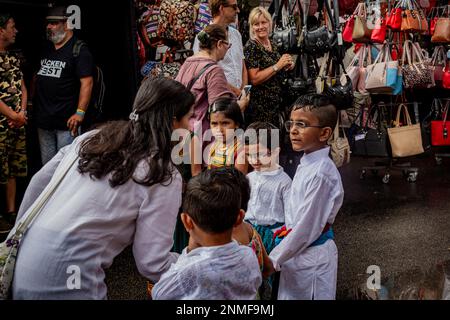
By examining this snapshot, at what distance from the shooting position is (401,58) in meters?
6.84

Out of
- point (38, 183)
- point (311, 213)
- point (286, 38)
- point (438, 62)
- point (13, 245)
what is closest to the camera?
point (13, 245)

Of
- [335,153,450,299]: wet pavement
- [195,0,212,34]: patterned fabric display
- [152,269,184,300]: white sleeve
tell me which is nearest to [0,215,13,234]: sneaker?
[195,0,212,34]: patterned fabric display

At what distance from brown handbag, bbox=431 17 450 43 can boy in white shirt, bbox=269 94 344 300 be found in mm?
4851

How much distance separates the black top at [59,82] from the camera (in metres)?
4.82

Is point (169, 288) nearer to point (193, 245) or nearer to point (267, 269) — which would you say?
point (193, 245)

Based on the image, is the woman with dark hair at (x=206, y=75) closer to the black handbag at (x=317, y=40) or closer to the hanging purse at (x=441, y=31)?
the black handbag at (x=317, y=40)

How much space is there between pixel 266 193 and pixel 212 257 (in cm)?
134

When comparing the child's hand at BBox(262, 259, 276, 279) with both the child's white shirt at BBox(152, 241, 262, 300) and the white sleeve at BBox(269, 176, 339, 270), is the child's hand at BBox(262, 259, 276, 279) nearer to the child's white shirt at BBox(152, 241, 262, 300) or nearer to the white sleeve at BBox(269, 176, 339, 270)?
the white sleeve at BBox(269, 176, 339, 270)

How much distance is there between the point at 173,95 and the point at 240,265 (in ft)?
2.38

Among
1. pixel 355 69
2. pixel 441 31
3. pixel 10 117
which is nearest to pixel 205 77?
pixel 10 117

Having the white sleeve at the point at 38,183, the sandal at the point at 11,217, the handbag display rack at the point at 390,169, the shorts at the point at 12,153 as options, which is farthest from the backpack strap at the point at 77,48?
the handbag display rack at the point at 390,169

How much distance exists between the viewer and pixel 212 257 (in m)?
2.02

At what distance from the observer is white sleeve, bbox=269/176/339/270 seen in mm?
2689

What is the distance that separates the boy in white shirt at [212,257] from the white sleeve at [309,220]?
59 centimetres
